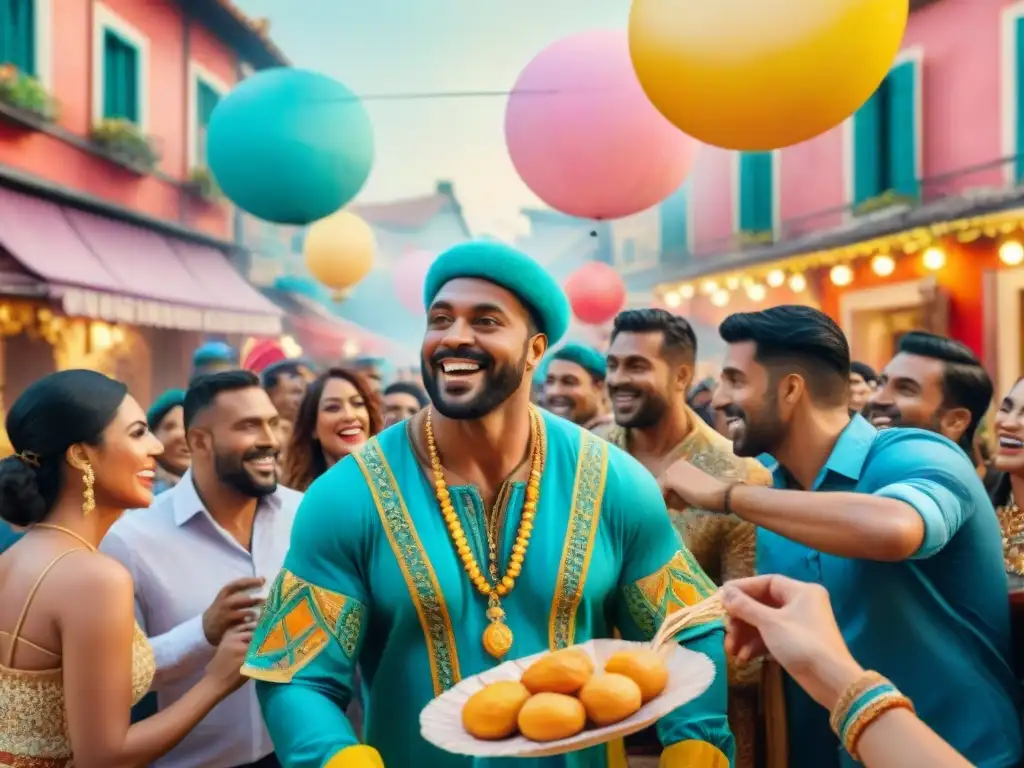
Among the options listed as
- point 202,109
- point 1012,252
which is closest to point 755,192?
point 1012,252

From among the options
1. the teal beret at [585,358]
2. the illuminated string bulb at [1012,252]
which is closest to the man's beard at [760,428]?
the teal beret at [585,358]

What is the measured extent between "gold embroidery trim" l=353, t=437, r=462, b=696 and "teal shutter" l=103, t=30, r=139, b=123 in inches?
362

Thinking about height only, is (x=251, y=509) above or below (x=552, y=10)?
below

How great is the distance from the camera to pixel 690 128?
13.3ft

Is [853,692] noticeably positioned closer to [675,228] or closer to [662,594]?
[662,594]

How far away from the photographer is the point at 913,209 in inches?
397

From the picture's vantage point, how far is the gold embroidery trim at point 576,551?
6.60 feet

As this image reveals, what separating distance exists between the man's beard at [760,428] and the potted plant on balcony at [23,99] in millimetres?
7392

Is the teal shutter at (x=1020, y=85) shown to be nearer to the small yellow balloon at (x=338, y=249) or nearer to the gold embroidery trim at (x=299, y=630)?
the small yellow balloon at (x=338, y=249)

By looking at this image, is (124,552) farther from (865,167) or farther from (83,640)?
(865,167)

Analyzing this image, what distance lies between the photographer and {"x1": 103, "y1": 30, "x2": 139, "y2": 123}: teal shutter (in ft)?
33.1

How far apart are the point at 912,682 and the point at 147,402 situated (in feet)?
32.4

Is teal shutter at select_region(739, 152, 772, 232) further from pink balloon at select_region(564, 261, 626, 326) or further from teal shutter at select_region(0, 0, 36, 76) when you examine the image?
teal shutter at select_region(0, 0, 36, 76)

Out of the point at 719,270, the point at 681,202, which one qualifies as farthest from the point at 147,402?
the point at 681,202
